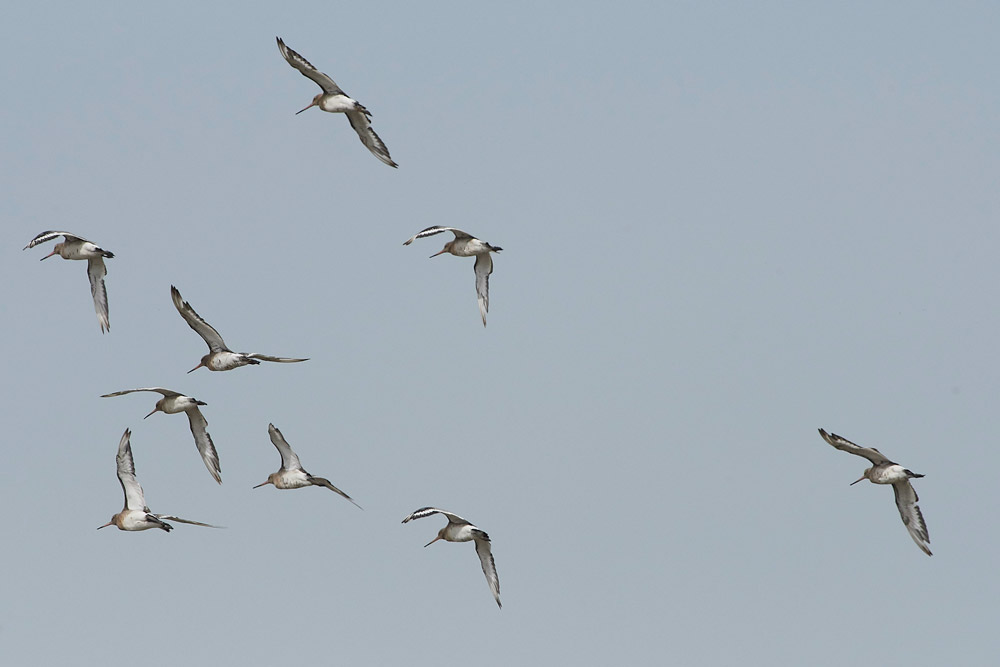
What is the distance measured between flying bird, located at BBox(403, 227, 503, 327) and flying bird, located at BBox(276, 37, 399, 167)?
2.53 m

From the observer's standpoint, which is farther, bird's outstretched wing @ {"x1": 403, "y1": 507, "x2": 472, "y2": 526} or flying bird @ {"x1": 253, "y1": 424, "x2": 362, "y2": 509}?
flying bird @ {"x1": 253, "y1": 424, "x2": 362, "y2": 509}

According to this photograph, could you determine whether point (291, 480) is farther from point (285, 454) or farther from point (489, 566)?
point (489, 566)

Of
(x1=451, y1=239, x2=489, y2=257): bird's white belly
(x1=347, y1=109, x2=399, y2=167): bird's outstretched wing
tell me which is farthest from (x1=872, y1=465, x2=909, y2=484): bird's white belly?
(x1=347, y1=109, x2=399, y2=167): bird's outstretched wing

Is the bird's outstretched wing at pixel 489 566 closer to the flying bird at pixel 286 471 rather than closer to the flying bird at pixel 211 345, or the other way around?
the flying bird at pixel 286 471

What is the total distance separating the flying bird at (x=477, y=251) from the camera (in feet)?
118

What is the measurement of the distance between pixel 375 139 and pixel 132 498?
10588 millimetres

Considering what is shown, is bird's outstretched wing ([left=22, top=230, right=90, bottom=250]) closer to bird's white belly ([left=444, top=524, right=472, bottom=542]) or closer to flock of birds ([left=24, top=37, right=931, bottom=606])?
flock of birds ([left=24, top=37, right=931, bottom=606])

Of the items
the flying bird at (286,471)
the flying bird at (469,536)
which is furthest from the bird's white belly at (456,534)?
the flying bird at (286,471)

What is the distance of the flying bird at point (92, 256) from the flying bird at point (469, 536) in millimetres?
10159

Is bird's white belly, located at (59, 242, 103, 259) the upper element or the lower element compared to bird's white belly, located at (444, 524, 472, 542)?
upper

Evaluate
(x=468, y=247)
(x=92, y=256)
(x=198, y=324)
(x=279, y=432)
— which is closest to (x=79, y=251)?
(x=92, y=256)

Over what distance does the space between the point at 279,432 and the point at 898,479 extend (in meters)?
14.8

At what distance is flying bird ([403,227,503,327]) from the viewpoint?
36.1m

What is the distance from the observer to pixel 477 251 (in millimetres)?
38844
